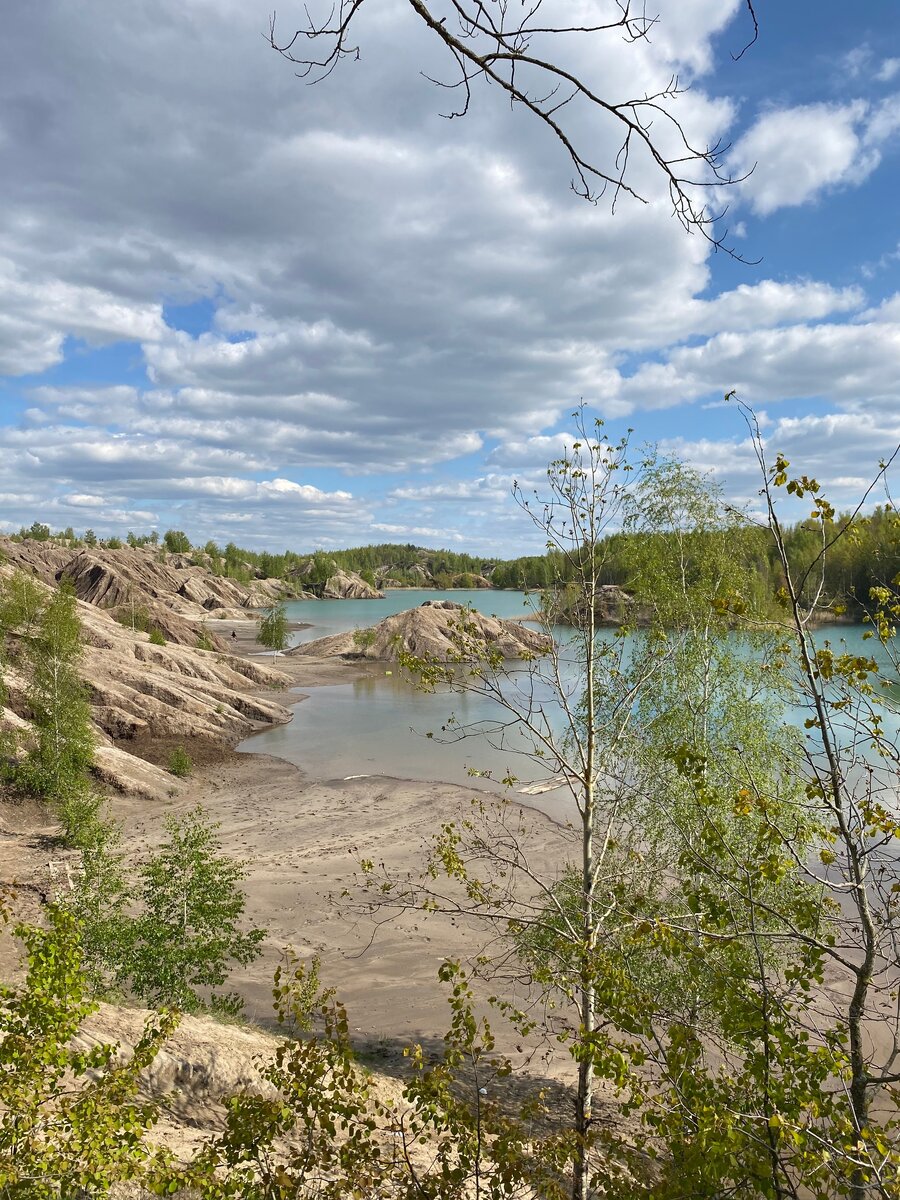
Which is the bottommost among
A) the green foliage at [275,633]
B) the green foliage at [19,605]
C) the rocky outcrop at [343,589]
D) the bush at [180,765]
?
the bush at [180,765]

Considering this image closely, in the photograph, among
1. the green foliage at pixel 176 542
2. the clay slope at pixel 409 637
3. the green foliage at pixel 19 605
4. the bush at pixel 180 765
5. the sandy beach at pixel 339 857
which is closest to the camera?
the sandy beach at pixel 339 857

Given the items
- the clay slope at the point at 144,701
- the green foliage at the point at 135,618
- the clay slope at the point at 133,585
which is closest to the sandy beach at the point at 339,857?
the clay slope at the point at 144,701

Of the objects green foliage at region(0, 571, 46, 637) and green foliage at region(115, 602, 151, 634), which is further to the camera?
green foliage at region(115, 602, 151, 634)

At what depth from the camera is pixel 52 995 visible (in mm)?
5398

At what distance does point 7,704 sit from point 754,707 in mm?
27951

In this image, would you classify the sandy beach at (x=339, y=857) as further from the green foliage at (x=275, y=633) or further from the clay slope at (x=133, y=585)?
the green foliage at (x=275, y=633)

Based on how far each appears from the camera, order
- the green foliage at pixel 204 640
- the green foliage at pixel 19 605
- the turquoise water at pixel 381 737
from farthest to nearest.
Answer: the green foliage at pixel 204 640 < the turquoise water at pixel 381 737 < the green foliage at pixel 19 605

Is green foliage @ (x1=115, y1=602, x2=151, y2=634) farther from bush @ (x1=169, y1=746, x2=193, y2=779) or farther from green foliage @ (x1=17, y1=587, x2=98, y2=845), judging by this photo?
green foliage @ (x1=17, y1=587, x2=98, y2=845)

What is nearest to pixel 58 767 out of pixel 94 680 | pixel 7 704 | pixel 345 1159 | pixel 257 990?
pixel 7 704

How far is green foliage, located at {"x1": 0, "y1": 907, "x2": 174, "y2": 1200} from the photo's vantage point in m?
4.55

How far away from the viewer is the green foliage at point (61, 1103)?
455 centimetres

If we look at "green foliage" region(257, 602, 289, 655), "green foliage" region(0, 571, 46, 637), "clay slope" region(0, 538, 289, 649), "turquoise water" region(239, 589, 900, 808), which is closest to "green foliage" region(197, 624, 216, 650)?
"clay slope" region(0, 538, 289, 649)

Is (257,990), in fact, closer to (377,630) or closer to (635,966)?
(635,966)

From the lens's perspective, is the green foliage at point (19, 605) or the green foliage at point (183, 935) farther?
the green foliage at point (19, 605)
